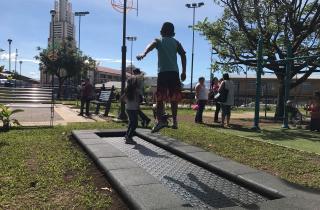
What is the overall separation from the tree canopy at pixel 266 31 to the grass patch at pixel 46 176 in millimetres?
9885

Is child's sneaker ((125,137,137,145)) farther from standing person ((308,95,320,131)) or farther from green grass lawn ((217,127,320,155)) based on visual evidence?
standing person ((308,95,320,131))

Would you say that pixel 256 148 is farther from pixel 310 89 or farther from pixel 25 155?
pixel 310 89

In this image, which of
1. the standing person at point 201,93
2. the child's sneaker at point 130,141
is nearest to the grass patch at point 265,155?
the child's sneaker at point 130,141

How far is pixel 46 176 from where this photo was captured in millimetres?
6250

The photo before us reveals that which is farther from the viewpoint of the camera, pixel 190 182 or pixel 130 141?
pixel 130 141

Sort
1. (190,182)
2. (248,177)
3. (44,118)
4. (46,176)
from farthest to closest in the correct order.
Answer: (44,118), (46,176), (190,182), (248,177)

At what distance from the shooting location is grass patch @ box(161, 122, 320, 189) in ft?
21.4

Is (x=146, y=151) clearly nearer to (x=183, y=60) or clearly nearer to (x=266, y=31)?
(x=183, y=60)

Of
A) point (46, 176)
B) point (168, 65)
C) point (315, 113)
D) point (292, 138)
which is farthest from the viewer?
point (315, 113)

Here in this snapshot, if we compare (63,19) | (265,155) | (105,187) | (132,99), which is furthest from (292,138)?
(63,19)

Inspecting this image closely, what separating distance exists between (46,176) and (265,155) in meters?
3.97

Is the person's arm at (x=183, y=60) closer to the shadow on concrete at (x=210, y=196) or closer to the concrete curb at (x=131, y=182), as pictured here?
the concrete curb at (x=131, y=182)

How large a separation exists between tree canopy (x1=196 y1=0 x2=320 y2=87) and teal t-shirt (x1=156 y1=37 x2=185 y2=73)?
385 inches

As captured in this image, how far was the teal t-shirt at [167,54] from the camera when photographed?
292 inches
